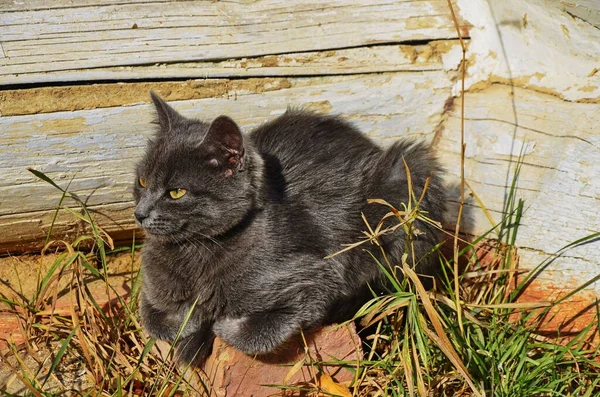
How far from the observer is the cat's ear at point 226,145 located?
8.89 ft

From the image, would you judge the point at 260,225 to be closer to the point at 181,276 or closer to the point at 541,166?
the point at 181,276

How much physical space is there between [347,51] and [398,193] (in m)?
0.73

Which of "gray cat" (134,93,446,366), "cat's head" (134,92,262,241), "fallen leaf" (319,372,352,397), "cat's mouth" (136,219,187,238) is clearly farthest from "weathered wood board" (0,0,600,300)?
"fallen leaf" (319,372,352,397)

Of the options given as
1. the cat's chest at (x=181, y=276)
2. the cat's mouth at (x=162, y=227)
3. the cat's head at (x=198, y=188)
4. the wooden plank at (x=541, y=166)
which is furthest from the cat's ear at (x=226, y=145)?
the wooden plank at (x=541, y=166)

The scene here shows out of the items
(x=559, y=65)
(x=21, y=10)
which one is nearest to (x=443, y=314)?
(x=559, y=65)

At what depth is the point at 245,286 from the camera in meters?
2.96

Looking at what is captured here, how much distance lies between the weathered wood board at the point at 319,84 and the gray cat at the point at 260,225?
11.3 inches

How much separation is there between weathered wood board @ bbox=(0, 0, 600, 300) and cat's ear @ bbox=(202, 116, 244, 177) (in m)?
0.67

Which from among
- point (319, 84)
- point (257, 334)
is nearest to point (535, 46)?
point (319, 84)

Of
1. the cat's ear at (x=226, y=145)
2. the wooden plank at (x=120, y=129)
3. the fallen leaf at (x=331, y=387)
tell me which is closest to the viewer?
the cat's ear at (x=226, y=145)

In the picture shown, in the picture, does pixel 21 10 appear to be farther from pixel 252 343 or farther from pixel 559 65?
pixel 559 65

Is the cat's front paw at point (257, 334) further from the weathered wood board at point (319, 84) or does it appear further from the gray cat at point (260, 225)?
the weathered wood board at point (319, 84)

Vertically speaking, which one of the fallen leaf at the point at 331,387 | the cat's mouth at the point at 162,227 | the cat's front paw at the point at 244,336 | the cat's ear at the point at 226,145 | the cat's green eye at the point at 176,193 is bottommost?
the fallen leaf at the point at 331,387

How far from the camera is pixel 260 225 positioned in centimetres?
297
